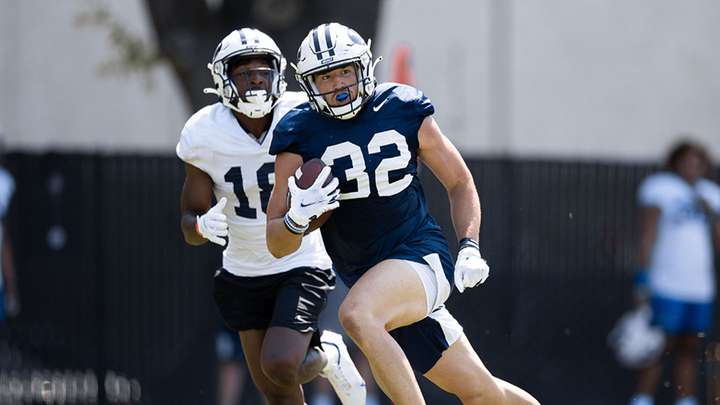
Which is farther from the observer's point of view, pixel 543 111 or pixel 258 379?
pixel 543 111

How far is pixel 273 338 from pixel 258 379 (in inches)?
19.0

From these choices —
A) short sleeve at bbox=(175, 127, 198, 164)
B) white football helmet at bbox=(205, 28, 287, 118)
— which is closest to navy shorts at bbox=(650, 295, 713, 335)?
white football helmet at bbox=(205, 28, 287, 118)

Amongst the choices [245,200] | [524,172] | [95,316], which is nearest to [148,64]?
[95,316]

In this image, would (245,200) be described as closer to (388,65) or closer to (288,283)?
(288,283)

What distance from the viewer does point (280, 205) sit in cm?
601

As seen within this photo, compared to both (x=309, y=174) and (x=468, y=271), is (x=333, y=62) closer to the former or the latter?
(x=309, y=174)

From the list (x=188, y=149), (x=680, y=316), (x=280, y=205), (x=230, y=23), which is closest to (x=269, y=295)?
(x=188, y=149)

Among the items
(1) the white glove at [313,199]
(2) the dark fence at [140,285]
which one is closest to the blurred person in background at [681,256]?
(2) the dark fence at [140,285]

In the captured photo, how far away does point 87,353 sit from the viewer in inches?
414

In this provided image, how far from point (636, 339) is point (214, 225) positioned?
5410 millimetres

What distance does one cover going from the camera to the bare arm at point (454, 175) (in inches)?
238

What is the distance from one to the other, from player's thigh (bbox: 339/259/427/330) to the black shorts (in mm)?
783

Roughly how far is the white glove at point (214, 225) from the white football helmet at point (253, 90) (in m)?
0.52

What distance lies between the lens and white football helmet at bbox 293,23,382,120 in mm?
5938
